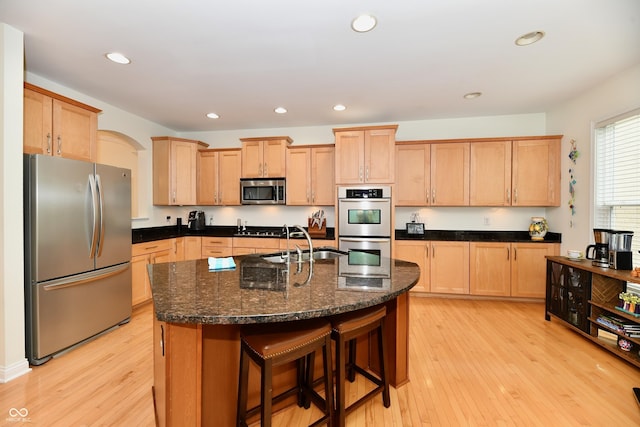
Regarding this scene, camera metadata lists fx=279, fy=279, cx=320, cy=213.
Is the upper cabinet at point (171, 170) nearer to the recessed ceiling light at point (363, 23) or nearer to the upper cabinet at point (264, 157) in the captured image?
the upper cabinet at point (264, 157)

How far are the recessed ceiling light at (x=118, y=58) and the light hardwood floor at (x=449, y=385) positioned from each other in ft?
8.73

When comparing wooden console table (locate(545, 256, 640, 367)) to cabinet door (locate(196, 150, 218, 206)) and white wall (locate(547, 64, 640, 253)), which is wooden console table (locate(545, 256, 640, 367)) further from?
cabinet door (locate(196, 150, 218, 206))

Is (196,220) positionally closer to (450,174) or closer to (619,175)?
(450,174)

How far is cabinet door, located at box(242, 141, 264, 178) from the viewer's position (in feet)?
14.9

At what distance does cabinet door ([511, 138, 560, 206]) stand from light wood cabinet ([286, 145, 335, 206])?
2620 millimetres

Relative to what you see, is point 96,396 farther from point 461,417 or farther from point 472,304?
point 472,304

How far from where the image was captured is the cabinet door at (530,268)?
375cm

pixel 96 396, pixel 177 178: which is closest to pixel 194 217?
pixel 177 178

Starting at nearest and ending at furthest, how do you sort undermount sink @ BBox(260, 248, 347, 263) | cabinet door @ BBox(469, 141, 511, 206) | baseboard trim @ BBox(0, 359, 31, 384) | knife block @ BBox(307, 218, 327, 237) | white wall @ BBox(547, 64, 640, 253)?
1. baseboard trim @ BBox(0, 359, 31, 384)
2. undermount sink @ BBox(260, 248, 347, 263)
3. white wall @ BBox(547, 64, 640, 253)
4. cabinet door @ BBox(469, 141, 511, 206)
5. knife block @ BBox(307, 218, 327, 237)

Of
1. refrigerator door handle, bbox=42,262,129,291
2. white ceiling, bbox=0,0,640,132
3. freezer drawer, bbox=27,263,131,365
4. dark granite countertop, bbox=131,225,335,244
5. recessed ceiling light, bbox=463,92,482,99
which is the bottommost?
freezer drawer, bbox=27,263,131,365

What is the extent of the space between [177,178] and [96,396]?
324 centimetres

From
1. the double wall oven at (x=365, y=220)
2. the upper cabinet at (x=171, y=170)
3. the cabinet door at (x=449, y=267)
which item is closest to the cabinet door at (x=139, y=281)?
the upper cabinet at (x=171, y=170)

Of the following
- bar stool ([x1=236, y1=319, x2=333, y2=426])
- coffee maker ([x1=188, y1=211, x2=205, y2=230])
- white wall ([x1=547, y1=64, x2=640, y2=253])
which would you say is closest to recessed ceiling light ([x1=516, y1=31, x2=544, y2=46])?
white wall ([x1=547, y1=64, x2=640, y2=253])

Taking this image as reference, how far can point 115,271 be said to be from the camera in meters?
2.96
